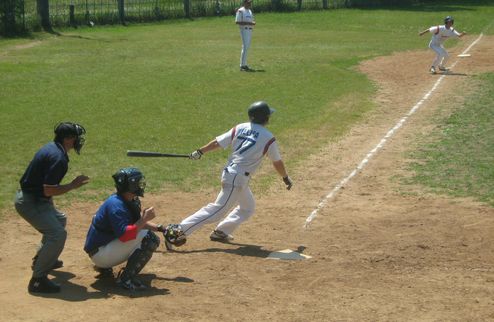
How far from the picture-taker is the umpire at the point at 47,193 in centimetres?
862

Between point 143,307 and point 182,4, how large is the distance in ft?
125

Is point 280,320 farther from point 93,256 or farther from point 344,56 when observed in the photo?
point 344,56

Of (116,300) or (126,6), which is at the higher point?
(126,6)

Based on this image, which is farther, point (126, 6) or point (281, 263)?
point (126, 6)

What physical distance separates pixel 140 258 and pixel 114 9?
3564 cm

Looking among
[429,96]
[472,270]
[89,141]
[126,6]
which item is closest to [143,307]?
[472,270]

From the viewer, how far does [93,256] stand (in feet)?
29.5

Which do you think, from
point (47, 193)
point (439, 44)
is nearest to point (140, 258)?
point (47, 193)

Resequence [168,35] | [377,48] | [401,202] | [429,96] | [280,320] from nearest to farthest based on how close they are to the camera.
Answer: [280,320], [401,202], [429,96], [377,48], [168,35]

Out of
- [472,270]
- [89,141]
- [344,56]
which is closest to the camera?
[472,270]

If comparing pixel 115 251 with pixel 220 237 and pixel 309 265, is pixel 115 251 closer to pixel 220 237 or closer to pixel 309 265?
pixel 220 237

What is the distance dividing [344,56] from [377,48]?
307 cm

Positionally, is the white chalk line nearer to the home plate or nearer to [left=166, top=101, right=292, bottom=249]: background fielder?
the home plate

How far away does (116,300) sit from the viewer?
336 inches
